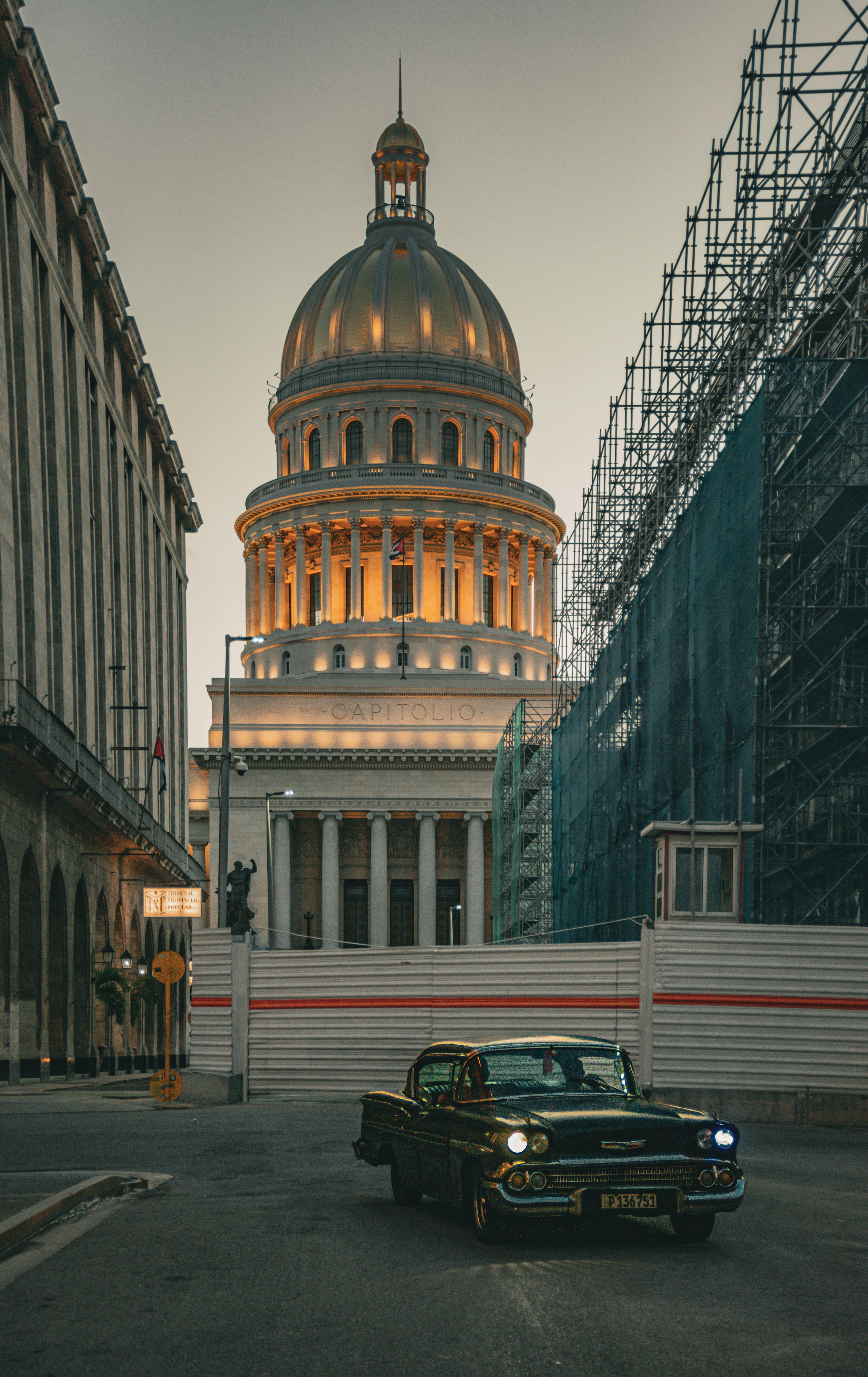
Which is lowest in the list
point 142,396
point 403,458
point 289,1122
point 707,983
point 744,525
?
point 289,1122

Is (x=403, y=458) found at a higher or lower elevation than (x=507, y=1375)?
higher

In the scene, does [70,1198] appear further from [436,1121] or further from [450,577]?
[450,577]

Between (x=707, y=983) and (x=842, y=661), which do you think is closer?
(x=707, y=983)

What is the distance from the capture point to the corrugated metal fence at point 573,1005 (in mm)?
25062

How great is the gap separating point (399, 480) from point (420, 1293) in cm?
10047

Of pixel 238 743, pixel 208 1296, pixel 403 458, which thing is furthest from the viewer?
pixel 403 458

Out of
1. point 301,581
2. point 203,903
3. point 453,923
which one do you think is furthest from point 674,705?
point 301,581

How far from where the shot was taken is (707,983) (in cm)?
2545

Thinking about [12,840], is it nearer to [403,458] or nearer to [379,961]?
[379,961]

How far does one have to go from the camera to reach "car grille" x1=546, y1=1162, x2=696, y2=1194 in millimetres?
10906

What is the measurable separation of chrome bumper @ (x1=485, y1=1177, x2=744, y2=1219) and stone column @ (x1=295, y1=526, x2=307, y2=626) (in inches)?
3923

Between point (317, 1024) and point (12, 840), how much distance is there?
11.6 m

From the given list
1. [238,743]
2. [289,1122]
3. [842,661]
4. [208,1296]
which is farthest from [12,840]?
[238,743]

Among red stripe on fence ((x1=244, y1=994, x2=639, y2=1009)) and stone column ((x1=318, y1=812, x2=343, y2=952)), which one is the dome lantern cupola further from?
red stripe on fence ((x1=244, y1=994, x2=639, y2=1009))
